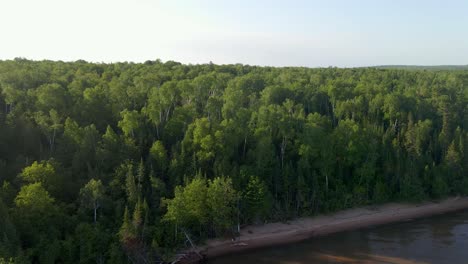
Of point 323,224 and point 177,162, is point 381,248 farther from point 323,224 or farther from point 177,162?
point 177,162

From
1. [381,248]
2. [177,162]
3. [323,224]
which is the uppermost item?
[177,162]

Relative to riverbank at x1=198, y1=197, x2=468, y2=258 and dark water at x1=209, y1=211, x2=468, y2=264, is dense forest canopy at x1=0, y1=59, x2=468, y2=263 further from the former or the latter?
dark water at x1=209, y1=211, x2=468, y2=264

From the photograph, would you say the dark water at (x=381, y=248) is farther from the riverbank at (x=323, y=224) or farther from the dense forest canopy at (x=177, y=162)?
the dense forest canopy at (x=177, y=162)

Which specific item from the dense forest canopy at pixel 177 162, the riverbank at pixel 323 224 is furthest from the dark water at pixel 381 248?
the dense forest canopy at pixel 177 162

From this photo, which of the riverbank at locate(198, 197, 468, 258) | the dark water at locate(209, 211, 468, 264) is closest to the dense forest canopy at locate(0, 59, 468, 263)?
the riverbank at locate(198, 197, 468, 258)

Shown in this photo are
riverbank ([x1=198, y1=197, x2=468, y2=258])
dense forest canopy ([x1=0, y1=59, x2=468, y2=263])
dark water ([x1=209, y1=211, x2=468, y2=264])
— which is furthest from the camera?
riverbank ([x1=198, y1=197, x2=468, y2=258])

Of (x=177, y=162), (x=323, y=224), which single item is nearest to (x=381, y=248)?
(x=323, y=224)
